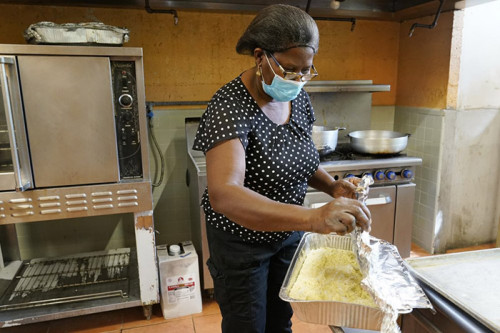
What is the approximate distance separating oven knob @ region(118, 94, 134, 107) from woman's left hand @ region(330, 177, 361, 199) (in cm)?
115

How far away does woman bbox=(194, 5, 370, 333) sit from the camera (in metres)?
0.99

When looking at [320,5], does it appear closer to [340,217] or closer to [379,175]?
[379,175]

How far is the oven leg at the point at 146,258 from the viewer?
6.72 ft

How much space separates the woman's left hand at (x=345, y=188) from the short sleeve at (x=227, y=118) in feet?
1.42

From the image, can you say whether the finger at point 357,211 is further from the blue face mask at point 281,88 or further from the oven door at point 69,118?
the oven door at point 69,118

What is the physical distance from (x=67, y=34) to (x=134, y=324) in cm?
168

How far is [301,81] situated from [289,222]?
19.6 inches

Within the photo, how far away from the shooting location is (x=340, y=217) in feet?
2.84

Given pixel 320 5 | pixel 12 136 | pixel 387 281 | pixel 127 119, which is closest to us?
pixel 387 281

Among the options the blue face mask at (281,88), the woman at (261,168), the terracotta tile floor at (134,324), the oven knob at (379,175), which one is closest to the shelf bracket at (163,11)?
the woman at (261,168)

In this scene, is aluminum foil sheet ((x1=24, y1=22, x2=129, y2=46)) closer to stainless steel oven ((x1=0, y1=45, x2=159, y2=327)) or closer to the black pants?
stainless steel oven ((x1=0, y1=45, x2=159, y2=327))

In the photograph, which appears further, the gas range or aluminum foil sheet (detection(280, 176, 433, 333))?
the gas range

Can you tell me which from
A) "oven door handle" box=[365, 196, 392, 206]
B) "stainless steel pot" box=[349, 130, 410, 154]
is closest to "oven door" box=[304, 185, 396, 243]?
"oven door handle" box=[365, 196, 392, 206]

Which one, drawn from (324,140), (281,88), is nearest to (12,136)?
(281,88)
